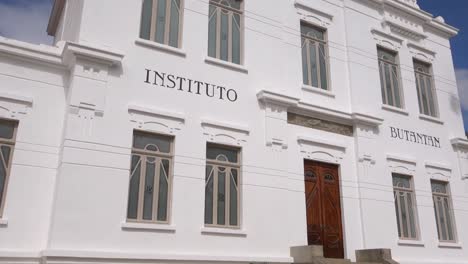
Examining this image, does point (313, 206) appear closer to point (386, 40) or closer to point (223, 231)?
point (223, 231)

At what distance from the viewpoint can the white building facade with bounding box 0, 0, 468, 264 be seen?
8.95 m

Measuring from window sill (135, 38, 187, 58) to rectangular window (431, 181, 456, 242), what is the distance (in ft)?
28.5

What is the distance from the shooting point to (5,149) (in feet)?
29.2

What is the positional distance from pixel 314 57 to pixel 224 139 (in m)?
4.15

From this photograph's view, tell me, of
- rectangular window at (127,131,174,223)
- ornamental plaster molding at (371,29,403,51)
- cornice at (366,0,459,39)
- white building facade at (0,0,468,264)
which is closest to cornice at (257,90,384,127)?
white building facade at (0,0,468,264)

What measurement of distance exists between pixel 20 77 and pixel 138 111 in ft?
7.75

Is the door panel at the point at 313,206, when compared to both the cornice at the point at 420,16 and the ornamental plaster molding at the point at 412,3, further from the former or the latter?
the ornamental plaster molding at the point at 412,3

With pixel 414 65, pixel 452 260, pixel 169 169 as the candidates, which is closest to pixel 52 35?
pixel 169 169

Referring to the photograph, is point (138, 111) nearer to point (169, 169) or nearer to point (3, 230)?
point (169, 169)

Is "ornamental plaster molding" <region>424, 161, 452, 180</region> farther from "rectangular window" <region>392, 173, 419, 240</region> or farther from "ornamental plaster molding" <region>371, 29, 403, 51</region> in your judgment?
"ornamental plaster molding" <region>371, 29, 403, 51</region>

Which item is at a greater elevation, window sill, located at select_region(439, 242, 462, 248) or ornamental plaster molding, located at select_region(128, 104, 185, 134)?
ornamental plaster molding, located at select_region(128, 104, 185, 134)

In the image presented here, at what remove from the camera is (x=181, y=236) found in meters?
9.55

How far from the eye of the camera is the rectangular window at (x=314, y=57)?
12.9 meters

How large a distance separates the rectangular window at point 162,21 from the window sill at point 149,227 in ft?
13.5
